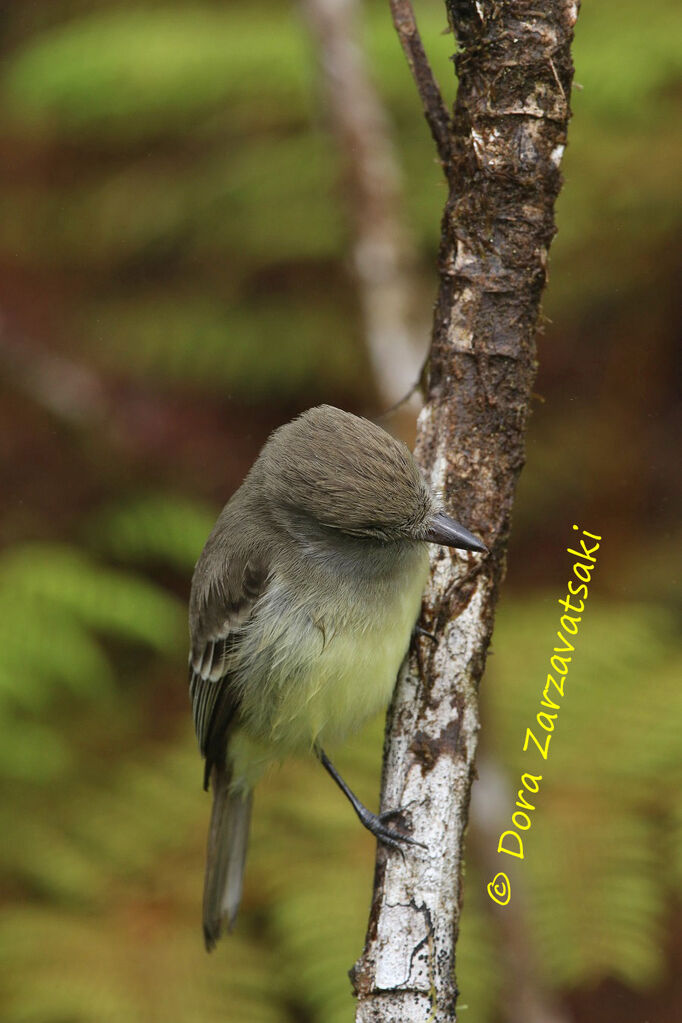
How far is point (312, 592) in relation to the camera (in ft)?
9.63

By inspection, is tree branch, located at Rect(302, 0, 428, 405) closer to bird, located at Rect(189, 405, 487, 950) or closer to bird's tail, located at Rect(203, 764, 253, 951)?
bird, located at Rect(189, 405, 487, 950)

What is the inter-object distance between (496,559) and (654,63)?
3.35m

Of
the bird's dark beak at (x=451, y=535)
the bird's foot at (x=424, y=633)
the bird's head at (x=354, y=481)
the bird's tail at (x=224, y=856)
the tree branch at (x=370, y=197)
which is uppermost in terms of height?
the tree branch at (x=370, y=197)

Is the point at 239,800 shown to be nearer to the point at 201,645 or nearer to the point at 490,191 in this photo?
the point at 201,645

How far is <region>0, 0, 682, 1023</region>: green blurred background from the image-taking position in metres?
4.06

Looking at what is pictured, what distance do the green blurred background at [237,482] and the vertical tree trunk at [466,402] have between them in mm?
1612

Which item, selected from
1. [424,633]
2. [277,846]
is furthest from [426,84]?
[277,846]

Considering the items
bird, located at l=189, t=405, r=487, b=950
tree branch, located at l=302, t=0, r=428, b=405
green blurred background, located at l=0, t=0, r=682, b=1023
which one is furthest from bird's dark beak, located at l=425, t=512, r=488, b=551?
tree branch, located at l=302, t=0, r=428, b=405

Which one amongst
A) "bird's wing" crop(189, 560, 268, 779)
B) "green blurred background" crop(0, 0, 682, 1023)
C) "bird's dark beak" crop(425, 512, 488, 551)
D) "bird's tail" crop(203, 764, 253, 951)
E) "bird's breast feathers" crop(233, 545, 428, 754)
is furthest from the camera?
"green blurred background" crop(0, 0, 682, 1023)

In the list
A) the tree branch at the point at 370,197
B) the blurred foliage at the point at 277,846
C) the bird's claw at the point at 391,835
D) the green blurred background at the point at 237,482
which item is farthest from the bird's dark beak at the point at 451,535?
the tree branch at the point at 370,197

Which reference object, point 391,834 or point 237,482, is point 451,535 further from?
point 237,482

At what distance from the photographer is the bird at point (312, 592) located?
2.70m

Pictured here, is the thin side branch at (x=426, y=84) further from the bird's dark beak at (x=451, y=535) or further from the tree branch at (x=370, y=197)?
the tree branch at (x=370, y=197)

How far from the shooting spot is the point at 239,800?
12.0 feet
